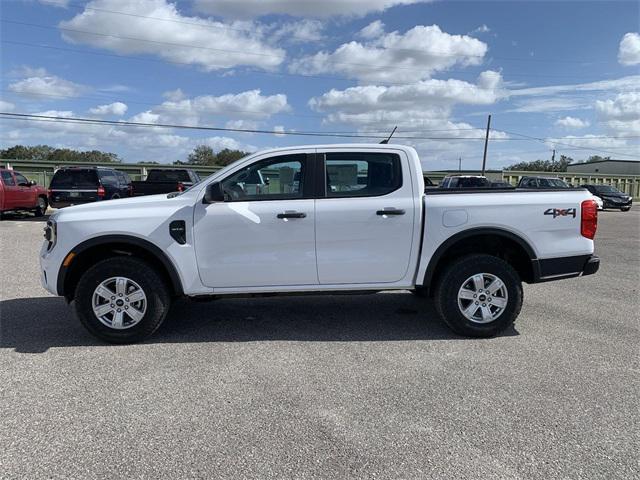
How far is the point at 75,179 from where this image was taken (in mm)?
16531

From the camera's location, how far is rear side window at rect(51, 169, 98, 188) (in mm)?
16422

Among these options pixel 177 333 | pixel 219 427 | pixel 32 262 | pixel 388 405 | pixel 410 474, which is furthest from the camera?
pixel 32 262

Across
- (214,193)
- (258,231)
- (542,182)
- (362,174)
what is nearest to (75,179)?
(214,193)

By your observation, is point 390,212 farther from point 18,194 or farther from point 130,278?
point 18,194

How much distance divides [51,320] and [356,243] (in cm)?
355

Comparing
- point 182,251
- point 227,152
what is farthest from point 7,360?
point 227,152

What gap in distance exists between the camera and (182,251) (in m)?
4.75

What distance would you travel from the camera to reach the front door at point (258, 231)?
4.74m

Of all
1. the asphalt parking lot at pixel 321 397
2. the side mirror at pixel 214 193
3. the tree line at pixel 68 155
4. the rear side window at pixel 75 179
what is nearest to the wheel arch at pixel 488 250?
the asphalt parking lot at pixel 321 397

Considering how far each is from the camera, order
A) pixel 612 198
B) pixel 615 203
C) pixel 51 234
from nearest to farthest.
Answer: pixel 51 234, pixel 615 203, pixel 612 198

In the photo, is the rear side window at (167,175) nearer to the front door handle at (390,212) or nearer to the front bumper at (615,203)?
the front door handle at (390,212)

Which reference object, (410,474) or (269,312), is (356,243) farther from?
(410,474)

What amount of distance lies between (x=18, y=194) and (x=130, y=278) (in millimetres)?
14945

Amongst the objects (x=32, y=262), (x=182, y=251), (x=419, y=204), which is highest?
(x=419, y=204)
